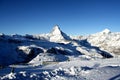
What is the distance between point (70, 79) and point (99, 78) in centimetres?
364

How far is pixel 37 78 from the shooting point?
74.9ft

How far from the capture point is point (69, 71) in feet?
90.8

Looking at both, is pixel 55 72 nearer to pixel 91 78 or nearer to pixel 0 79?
pixel 91 78

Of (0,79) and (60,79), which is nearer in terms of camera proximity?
(0,79)

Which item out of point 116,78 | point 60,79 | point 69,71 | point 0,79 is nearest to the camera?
point 0,79

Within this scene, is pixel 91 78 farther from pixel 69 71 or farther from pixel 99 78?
pixel 69 71

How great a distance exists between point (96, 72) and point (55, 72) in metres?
5.53

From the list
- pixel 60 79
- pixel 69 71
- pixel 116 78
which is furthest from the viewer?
pixel 69 71

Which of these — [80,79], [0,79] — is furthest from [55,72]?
[0,79]

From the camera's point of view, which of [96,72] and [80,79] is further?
[96,72]

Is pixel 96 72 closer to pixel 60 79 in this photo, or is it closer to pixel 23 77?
pixel 60 79

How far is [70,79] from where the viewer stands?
23.5 metres

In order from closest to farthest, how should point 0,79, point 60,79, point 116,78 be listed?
point 0,79 < point 60,79 < point 116,78

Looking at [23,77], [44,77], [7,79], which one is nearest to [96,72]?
[44,77]
